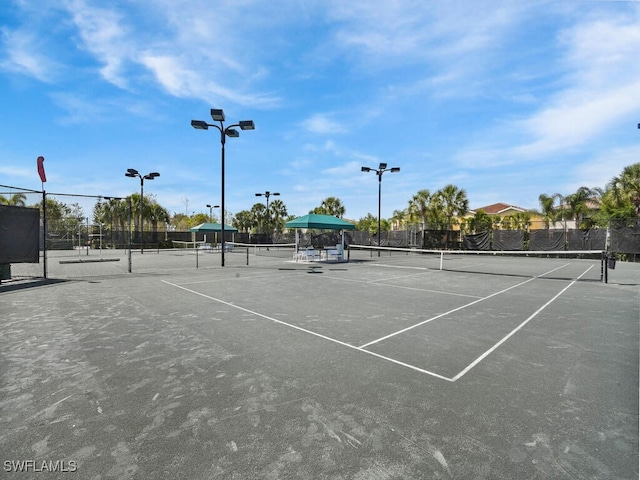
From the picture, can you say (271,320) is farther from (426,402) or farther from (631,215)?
(631,215)

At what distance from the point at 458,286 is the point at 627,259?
21.1 metres

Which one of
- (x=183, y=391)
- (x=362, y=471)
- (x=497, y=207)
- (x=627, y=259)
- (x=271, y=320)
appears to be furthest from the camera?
(x=497, y=207)

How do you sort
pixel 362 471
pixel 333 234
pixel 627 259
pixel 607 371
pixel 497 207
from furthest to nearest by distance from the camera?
pixel 497 207
pixel 333 234
pixel 627 259
pixel 607 371
pixel 362 471

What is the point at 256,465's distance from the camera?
244 centimetres

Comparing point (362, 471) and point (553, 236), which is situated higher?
point (553, 236)

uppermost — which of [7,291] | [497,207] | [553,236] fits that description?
[497,207]

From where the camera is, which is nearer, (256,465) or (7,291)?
(256,465)

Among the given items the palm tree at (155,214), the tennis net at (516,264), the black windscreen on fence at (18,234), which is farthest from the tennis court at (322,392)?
the palm tree at (155,214)

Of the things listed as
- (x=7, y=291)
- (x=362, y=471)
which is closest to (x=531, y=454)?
(x=362, y=471)

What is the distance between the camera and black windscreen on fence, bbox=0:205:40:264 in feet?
37.7

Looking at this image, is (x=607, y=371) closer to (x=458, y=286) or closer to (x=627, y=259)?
(x=458, y=286)

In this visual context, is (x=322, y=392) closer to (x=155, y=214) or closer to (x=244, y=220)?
(x=155, y=214)

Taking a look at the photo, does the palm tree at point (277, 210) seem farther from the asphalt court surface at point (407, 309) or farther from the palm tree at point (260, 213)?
the asphalt court surface at point (407, 309)

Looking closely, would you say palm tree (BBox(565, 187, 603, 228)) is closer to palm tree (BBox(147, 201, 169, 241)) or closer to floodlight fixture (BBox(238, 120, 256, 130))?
floodlight fixture (BBox(238, 120, 256, 130))
